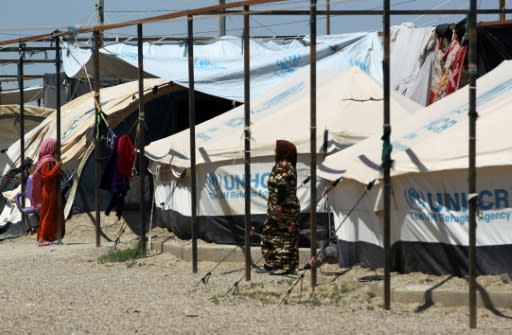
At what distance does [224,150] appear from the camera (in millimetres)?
13914

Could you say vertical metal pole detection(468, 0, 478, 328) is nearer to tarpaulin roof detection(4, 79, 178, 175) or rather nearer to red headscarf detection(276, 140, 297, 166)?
red headscarf detection(276, 140, 297, 166)

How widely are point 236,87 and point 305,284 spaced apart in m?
6.85

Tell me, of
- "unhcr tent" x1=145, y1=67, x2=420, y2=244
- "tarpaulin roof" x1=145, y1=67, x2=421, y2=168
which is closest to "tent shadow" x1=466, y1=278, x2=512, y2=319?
"unhcr tent" x1=145, y1=67, x2=420, y2=244

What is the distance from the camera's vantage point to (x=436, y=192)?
10.0m

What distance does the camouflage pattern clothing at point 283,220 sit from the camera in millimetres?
11516

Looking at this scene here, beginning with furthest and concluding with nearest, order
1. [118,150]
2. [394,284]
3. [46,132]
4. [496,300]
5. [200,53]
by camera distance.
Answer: [46,132], [200,53], [118,150], [394,284], [496,300]

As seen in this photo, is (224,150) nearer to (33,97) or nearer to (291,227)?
(291,227)

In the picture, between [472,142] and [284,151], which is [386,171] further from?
[284,151]

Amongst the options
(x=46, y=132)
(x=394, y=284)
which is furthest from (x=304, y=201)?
(x=46, y=132)

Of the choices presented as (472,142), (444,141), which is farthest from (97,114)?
(472,142)

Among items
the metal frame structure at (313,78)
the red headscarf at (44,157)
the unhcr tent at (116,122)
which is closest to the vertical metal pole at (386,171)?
the metal frame structure at (313,78)

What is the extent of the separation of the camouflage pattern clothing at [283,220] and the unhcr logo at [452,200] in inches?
64.0

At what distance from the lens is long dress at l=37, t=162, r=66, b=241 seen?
16594 millimetres

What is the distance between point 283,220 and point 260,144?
80.1 inches
